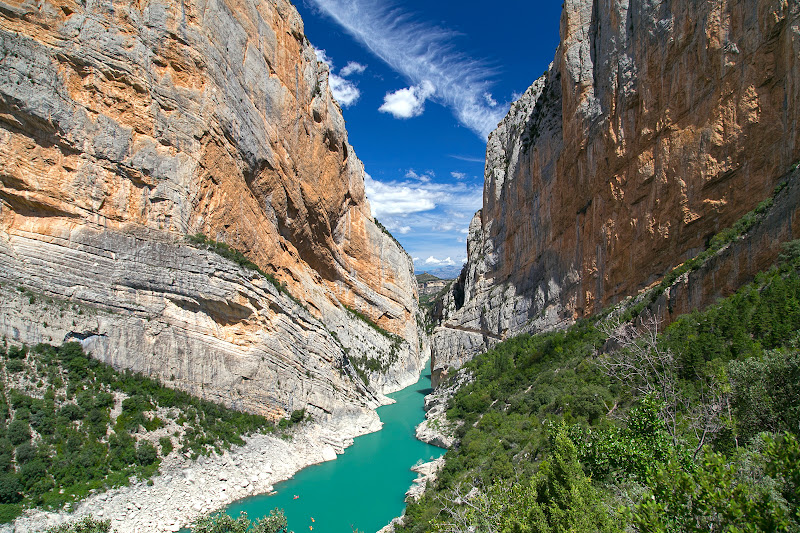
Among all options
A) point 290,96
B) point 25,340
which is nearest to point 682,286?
point 25,340

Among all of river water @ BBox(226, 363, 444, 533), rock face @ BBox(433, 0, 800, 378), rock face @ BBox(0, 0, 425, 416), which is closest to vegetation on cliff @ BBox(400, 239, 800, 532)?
river water @ BBox(226, 363, 444, 533)

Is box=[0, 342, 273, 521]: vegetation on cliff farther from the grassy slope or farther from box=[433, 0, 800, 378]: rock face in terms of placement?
box=[433, 0, 800, 378]: rock face

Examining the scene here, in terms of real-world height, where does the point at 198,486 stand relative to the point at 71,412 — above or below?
below

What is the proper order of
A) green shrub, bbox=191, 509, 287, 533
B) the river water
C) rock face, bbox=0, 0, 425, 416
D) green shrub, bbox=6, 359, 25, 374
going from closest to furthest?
green shrub, bbox=191, 509, 287, 533 < green shrub, bbox=6, 359, 25, 374 < the river water < rock face, bbox=0, 0, 425, 416

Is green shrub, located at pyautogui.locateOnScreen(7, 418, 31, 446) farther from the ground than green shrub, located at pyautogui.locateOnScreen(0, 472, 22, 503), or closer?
farther from the ground

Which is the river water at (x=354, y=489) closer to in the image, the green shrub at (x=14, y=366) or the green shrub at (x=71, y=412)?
the green shrub at (x=71, y=412)

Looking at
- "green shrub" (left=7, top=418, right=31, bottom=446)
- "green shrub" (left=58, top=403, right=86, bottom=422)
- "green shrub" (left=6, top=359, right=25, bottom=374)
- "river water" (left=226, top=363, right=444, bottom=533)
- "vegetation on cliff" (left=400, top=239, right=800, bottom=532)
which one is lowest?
"river water" (left=226, top=363, right=444, bottom=533)

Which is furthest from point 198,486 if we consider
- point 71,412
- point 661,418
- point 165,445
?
point 661,418

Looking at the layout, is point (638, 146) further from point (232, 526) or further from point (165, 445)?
point (165, 445)
